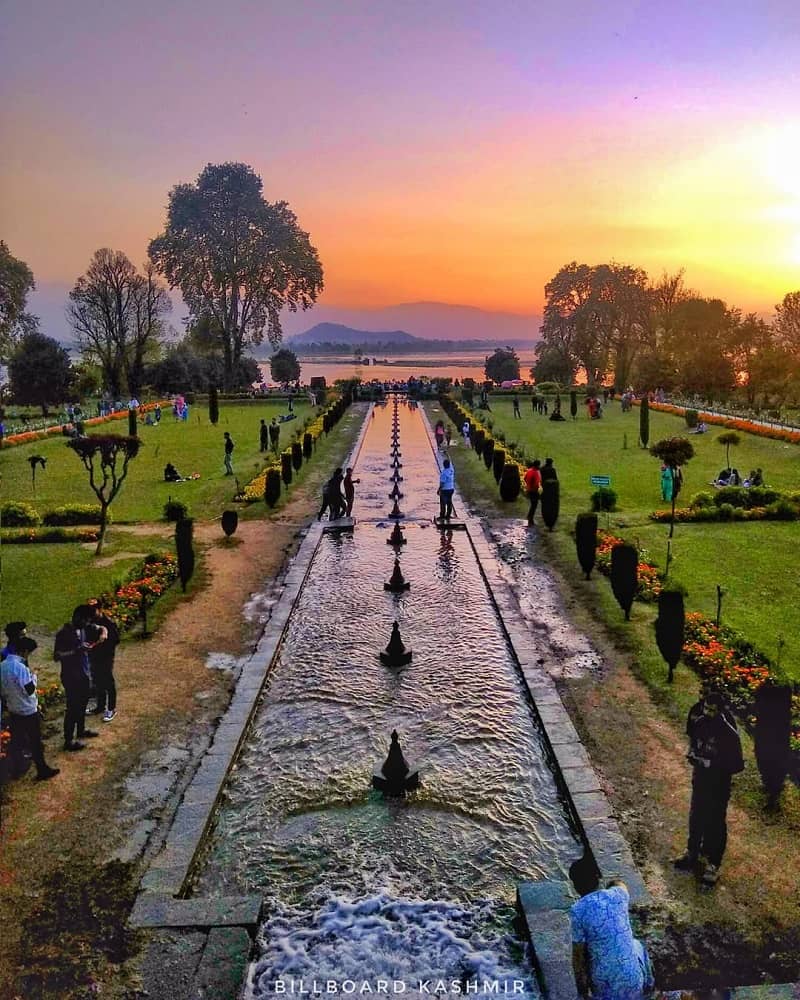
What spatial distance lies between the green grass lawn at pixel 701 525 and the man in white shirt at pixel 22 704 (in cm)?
908

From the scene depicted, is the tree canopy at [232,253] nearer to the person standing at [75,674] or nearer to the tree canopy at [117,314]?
the tree canopy at [117,314]

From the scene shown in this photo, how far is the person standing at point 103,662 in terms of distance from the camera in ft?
30.3

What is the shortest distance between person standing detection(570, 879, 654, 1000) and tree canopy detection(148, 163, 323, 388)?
60.7m

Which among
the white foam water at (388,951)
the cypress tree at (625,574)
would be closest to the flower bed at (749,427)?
the cypress tree at (625,574)

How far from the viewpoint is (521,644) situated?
11688 millimetres

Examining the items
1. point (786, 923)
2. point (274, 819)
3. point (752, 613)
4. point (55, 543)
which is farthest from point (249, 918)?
point (55, 543)

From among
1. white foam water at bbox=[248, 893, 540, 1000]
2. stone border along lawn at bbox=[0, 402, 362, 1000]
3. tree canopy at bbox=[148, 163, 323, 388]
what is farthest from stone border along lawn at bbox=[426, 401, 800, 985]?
tree canopy at bbox=[148, 163, 323, 388]

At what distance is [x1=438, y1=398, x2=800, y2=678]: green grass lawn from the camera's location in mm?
12883

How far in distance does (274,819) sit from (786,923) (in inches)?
174

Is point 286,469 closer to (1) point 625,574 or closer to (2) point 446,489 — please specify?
(2) point 446,489

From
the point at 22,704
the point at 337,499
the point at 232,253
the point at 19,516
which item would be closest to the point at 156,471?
the point at 19,516

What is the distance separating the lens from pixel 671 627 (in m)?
10.3

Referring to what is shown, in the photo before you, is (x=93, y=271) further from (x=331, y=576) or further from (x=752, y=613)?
(x=752, y=613)

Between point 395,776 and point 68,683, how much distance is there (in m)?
3.82
